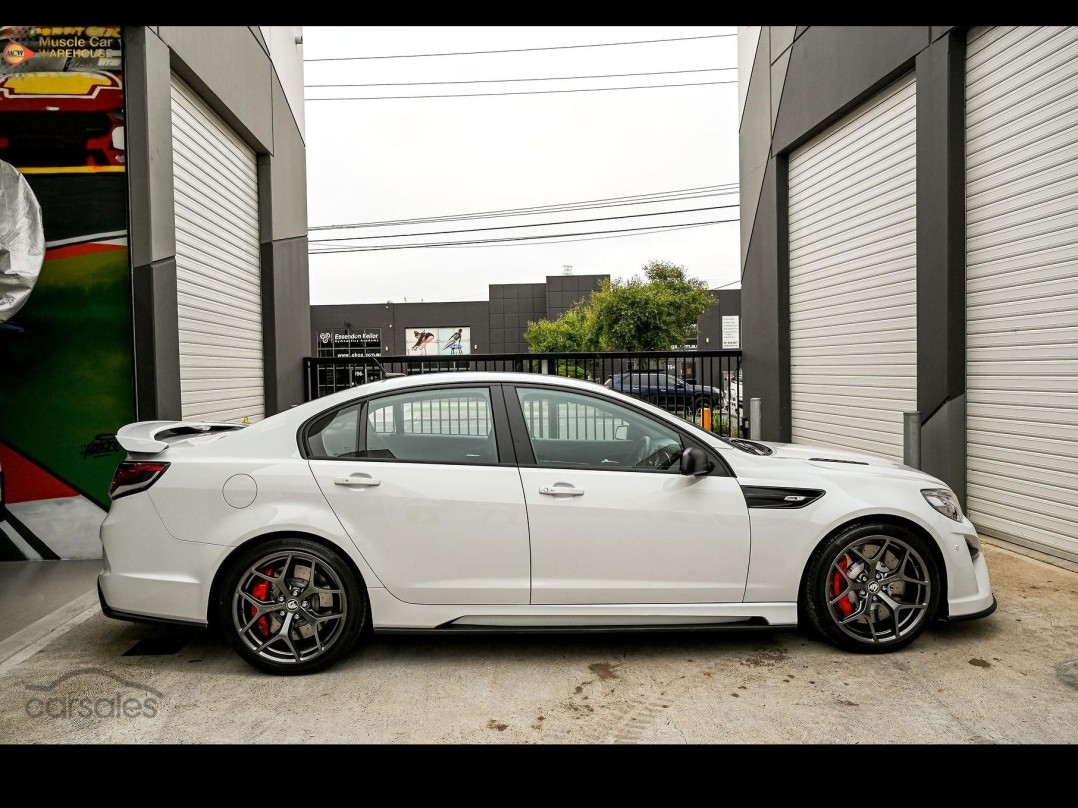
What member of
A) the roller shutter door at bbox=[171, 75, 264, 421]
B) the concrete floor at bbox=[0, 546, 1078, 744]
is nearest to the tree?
the roller shutter door at bbox=[171, 75, 264, 421]

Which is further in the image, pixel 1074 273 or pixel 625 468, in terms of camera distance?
pixel 1074 273

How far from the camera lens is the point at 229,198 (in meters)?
9.44

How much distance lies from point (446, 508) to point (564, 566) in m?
0.68

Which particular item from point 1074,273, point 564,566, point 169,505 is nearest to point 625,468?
point 564,566

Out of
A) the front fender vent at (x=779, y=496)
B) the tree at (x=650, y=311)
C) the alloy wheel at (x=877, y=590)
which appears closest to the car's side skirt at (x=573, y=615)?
the alloy wheel at (x=877, y=590)

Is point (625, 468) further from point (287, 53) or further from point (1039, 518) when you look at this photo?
point (287, 53)

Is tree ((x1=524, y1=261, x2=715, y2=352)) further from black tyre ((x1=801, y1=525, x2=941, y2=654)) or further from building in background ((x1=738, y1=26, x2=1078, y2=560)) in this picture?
black tyre ((x1=801, y1=525, x2=941, y2=654))

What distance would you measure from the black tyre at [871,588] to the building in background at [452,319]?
164 feet

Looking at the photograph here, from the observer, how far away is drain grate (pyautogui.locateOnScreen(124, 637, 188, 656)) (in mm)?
4230

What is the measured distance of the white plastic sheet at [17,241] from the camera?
18.4ft

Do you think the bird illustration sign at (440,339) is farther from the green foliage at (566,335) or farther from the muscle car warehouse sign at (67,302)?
the muscle car warehouse sign at (67,302)

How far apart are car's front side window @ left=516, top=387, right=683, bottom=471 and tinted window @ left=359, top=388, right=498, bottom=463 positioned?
245 millimetres

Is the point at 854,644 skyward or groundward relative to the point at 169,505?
groundward

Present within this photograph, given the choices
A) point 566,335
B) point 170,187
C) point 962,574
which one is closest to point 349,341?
point 566,335
